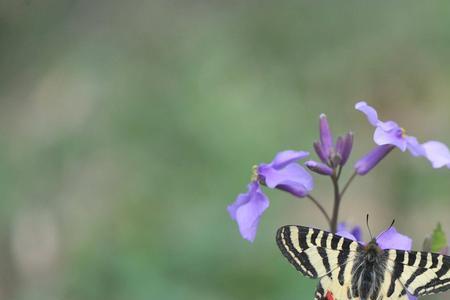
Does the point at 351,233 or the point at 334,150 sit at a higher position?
the point at 334,150

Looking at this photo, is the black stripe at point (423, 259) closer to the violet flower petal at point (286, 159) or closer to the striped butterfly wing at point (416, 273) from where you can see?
the striped butterfly wing at point (416, 273)

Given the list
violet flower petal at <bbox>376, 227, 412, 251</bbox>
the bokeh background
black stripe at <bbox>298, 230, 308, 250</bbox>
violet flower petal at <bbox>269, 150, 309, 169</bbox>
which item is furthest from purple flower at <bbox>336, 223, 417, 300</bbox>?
the bokeh background

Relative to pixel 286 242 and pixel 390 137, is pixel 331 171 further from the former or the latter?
pixel 286 242

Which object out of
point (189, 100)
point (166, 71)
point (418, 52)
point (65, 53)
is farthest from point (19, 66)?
point (418, 52)

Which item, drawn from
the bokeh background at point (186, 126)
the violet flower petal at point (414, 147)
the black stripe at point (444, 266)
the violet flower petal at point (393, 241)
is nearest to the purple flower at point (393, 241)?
the violet flower petal at point (393, 241)

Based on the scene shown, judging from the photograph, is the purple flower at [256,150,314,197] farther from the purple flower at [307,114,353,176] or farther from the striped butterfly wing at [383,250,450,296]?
the striped butterfly wing at [383,250,450,296]

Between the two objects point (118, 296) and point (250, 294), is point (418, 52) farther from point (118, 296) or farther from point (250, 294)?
point (118, 296)

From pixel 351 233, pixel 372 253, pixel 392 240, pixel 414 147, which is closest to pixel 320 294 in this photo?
pixel 372 253
